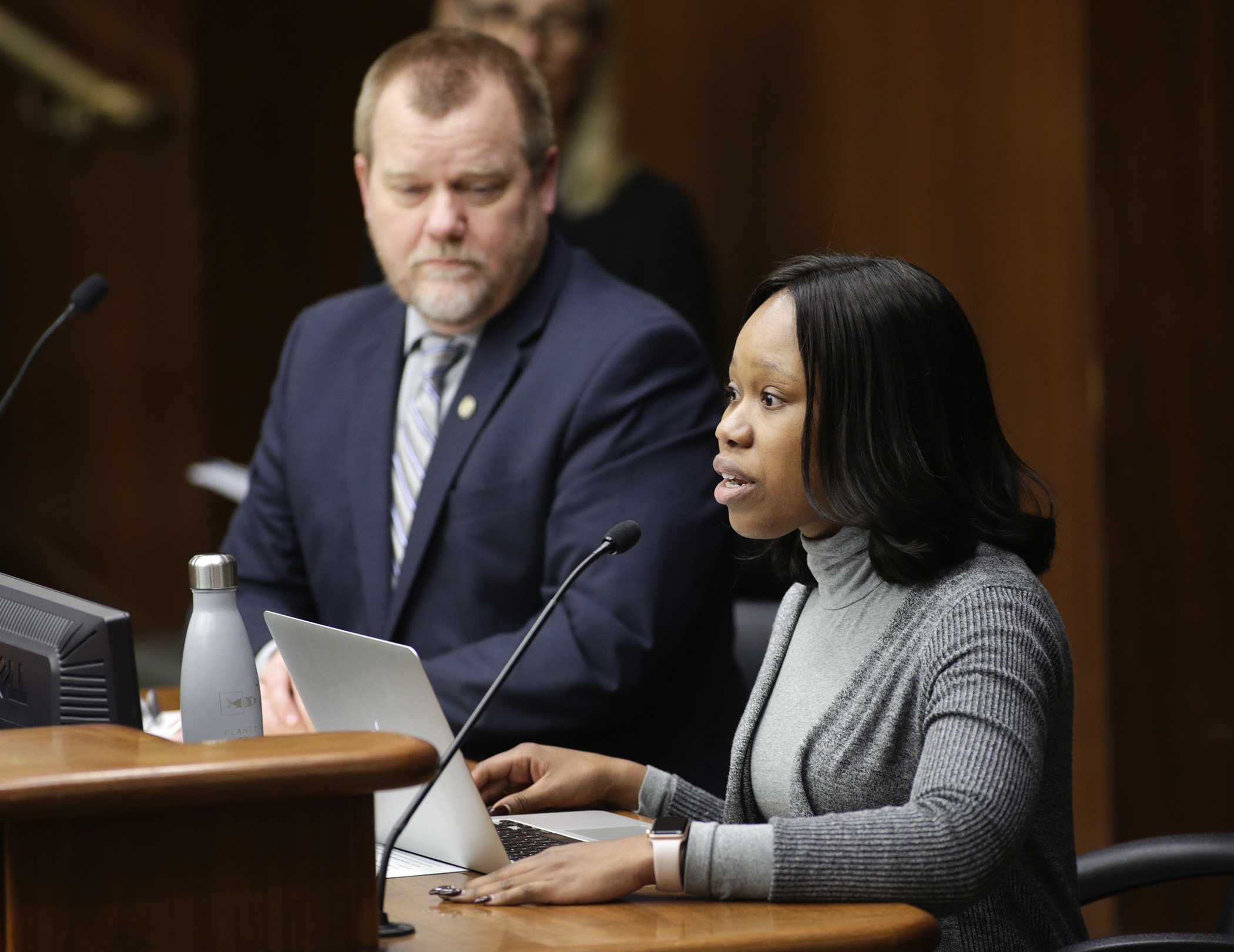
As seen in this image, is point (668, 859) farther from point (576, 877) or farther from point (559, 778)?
point (559, 778)

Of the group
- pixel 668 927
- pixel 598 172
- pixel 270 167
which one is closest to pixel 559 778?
pixel 668 927

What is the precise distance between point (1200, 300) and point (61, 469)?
11.4 feet

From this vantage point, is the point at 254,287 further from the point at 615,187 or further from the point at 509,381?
the point at 509,381

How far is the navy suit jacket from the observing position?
83.2 inches

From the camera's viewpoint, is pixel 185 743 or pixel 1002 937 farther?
pixel 1002 937

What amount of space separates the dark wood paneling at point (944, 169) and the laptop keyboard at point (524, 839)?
154 centimetres

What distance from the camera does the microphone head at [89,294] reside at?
2057mm

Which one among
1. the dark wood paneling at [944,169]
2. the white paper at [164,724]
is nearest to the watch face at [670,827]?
the white paper at [164,724]

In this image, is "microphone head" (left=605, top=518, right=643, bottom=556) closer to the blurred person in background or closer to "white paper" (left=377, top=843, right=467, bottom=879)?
"white paper" (left=377, top=843, right=467, bottom=879)

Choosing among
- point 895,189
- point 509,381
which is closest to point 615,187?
point 895,189

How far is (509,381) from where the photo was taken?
2318 millimetres

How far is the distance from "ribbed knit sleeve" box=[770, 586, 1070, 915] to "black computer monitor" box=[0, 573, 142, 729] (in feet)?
1.81

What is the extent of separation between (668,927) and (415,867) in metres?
0.35

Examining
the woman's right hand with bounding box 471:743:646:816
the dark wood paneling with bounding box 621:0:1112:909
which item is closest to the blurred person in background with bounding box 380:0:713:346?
the dark wood paneling with bounding box 621:0:1112:909
